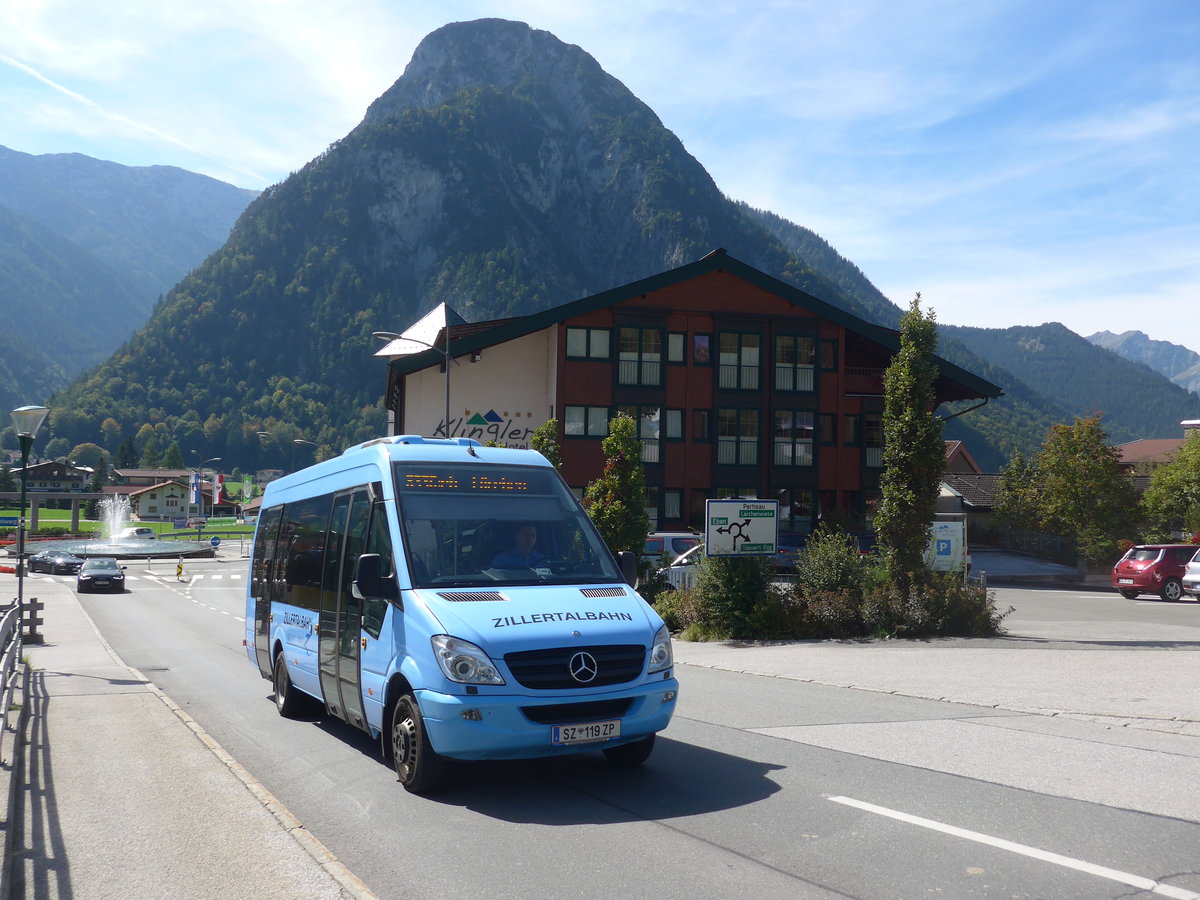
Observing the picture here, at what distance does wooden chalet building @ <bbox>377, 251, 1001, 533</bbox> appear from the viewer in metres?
44.2

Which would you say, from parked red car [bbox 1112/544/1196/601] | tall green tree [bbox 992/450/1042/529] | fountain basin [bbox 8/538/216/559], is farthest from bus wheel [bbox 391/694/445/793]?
fountain basin [bbox 8/538/216/559]

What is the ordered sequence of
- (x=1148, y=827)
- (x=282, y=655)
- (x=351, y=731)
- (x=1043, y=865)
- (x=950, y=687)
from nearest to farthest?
(x=1043, y=865) → (x=1148, y=827) → (x=351, y=731) → (x=282, y=655) → (x=950, y=687)

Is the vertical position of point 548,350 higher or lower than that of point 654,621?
higher

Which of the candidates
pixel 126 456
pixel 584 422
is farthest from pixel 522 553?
pixel 126 456

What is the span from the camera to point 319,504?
35.2 ft

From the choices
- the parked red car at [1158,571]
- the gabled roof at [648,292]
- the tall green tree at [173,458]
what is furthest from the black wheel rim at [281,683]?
the tall green tree at [173,458]

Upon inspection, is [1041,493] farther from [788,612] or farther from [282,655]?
[282,655]

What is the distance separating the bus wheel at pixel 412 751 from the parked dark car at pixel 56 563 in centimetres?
5631

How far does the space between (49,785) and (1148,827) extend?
7296mm

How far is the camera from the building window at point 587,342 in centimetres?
4441

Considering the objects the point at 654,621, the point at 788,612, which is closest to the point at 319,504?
the point at 654,621

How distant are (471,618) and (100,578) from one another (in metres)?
42.5

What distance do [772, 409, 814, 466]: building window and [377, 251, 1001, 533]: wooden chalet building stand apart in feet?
0.20

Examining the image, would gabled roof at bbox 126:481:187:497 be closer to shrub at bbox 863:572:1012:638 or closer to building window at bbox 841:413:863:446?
building window at bbox 841:413:863:446
